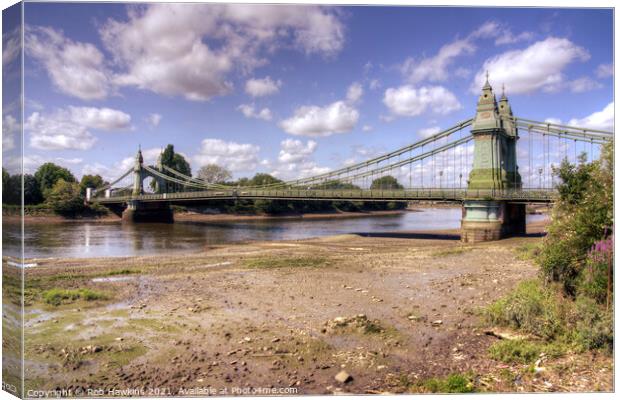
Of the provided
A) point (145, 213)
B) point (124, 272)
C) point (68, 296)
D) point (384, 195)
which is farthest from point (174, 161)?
point (68, 296)

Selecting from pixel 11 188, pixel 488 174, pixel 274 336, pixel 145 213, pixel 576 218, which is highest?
pixel 488 174

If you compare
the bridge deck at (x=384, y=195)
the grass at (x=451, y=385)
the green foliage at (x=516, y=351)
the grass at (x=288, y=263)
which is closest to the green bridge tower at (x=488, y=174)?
the bridge deck at (x=384, y=195)

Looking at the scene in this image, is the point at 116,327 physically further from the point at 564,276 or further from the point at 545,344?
the point at 564,276

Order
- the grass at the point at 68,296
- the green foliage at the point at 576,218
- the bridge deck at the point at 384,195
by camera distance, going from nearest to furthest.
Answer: the green foliage at the point at 576,218
the grass at the point at 68,296
the bridge deck at the point at 384,195

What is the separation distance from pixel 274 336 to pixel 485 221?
2600 cm

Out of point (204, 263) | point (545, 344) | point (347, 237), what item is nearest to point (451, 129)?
point (347, 237)

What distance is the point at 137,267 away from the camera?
693 inches

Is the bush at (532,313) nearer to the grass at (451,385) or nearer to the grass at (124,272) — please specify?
the grass at (451,385)

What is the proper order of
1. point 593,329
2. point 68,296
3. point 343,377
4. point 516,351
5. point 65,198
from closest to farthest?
point 343,377 → point 593,329 → point 516,351 → point 68,296 → point 65,198

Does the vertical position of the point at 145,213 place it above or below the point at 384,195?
below

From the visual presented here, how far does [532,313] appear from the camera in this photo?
8016 mm

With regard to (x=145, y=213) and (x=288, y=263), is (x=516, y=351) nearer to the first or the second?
(x=288, y=263)

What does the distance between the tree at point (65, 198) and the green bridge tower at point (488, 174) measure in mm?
50381

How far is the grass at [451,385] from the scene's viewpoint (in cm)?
608
